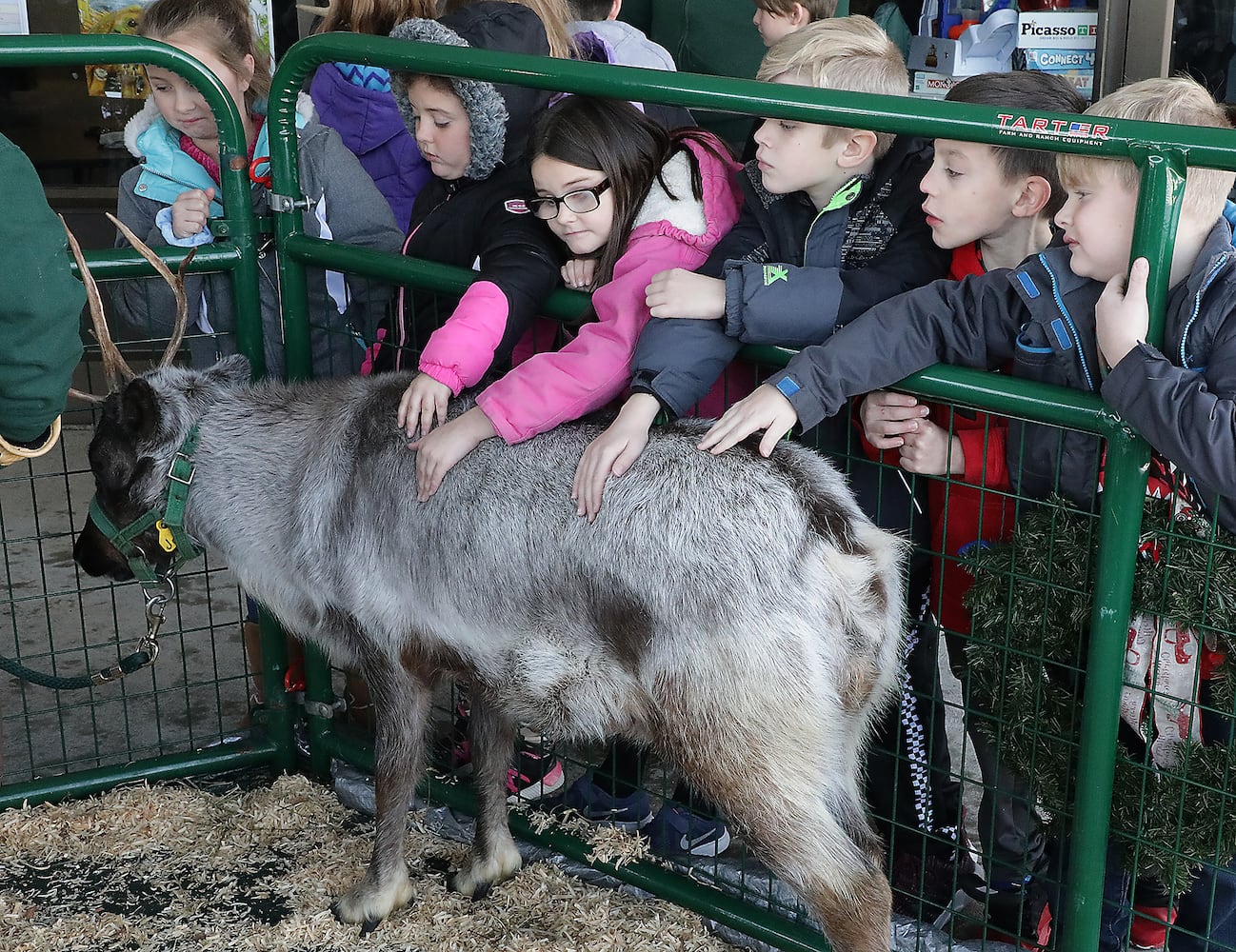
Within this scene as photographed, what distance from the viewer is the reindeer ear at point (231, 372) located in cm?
339

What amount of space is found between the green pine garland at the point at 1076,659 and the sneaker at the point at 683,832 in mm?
985

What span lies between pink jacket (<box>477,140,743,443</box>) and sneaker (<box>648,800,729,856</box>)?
3.87 ft

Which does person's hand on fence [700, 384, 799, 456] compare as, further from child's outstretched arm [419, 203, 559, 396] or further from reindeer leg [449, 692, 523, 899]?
reindeer leg [449, 692, 523, 899]

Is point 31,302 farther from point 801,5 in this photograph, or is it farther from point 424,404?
point 801,5

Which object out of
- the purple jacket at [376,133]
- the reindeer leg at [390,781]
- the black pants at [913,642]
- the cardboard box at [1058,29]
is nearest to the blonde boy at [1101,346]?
the black pants at [913,642]

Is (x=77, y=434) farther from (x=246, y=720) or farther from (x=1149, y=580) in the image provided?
(x=1149, y=580)

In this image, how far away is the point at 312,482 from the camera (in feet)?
10.2

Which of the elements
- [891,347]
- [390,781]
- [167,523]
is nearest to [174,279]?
[167,523]

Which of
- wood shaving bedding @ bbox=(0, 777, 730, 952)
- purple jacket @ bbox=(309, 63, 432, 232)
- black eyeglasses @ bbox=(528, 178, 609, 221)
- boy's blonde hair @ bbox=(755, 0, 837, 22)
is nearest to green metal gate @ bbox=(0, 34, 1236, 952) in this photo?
wood shaving bedding @ bbox=(0, 777, 730, 952)

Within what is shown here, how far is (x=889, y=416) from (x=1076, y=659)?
0.57 meters

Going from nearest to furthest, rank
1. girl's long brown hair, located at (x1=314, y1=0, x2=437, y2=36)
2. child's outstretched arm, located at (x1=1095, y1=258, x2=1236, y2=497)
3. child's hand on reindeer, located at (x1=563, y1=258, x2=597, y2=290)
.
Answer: child's outstretched arm, located at (x1=1095, y1=258, x2=1236, y2=497), child's hand on reindeer, located at (x1=563, y1=258, x2=597, y2=290), girl's long brown hair, located at (x1=314, y1=0, x2=437, y2=36)

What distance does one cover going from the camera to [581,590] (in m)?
2.69

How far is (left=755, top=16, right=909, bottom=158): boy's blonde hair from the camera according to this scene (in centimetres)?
276

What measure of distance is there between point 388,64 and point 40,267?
40.4 inches
